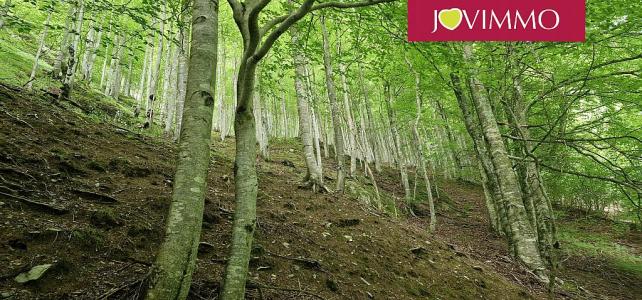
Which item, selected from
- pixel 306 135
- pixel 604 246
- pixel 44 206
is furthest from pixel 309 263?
pixel 604 246

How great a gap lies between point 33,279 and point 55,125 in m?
4.71

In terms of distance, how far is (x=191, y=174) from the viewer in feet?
8.30

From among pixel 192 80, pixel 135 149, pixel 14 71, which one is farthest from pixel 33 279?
pixel 14 71

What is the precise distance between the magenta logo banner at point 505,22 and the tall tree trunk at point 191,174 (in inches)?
165

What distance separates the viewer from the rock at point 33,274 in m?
2.51

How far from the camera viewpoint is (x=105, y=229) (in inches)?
139

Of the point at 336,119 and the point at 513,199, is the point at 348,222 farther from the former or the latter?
the point at 336,119

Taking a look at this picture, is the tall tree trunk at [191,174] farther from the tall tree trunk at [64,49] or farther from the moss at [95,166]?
the tall tree trunk at [64,49]

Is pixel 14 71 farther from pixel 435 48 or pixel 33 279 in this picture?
pixel 435 48

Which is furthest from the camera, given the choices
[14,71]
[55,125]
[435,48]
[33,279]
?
[14,71]

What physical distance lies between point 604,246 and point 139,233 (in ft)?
54.8

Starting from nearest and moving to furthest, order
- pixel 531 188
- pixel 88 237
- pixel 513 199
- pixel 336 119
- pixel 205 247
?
pixel 88 237, pixel 205 247, pixel 513 199, pixel 531 188, pixel 336 119

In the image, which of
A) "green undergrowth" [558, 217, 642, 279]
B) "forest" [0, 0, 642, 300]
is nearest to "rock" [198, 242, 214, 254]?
"forest" [0, 0, 642, 300]

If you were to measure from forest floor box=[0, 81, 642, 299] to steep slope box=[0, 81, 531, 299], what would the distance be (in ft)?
0.05
